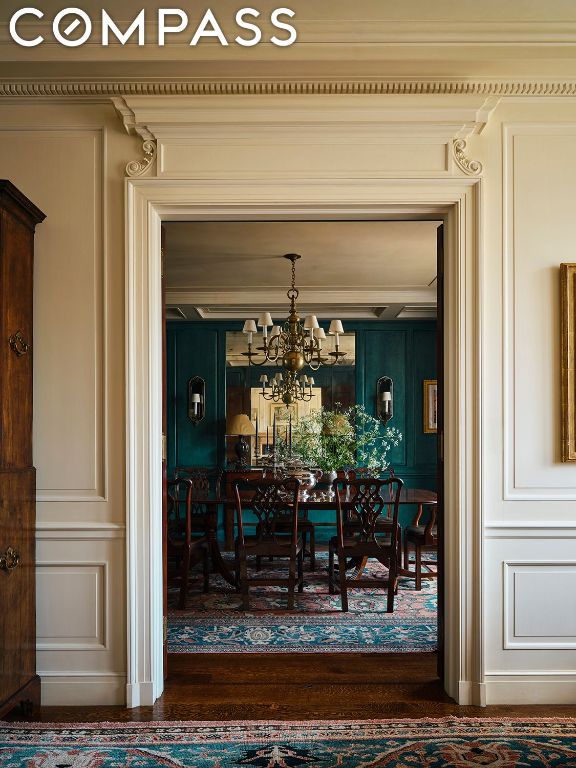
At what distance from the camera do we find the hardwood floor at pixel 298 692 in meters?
3.00

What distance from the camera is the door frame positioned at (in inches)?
122

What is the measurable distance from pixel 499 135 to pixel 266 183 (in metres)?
1.17

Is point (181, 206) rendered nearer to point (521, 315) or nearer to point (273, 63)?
point (273, 63)

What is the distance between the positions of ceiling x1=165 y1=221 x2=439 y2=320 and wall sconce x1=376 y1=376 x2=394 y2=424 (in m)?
0.85

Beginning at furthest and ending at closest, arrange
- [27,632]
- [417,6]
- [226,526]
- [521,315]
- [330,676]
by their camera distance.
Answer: [226,526] < [330,676] < [521,315] < [27,632] < [417,6]

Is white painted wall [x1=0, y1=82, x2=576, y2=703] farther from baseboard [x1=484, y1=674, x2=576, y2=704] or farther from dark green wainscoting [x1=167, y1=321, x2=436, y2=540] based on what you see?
dark green wainscoting [x1=167, y1=321, x2=436, y2=540]

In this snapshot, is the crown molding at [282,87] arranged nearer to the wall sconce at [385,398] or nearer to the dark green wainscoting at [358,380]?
the dark green wainscoting at [358,380]

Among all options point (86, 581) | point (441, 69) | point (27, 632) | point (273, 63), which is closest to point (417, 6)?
point (441, 69)

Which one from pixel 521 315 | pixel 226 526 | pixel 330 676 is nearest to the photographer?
pixel 521 315

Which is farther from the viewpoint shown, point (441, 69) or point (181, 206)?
point (181, 206)

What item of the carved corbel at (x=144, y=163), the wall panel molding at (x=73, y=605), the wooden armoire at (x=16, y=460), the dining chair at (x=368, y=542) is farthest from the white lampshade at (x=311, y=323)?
the wall panel molding at (x=73, y=605)

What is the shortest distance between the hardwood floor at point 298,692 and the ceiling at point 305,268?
9.17ft

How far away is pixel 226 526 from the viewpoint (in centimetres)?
676

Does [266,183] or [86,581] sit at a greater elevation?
[266,183]
